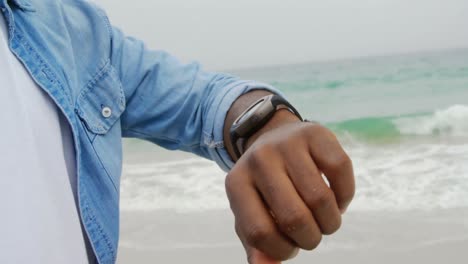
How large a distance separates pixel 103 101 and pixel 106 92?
0.06 ft

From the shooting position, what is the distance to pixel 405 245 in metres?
3.11

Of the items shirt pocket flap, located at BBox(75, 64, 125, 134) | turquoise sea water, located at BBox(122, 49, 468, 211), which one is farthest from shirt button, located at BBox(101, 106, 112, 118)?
turquoise sea water, located at BBox(122, 49, 468, 211)

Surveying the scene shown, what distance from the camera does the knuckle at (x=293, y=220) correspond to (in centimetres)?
57

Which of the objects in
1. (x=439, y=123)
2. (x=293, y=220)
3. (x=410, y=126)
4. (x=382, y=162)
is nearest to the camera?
(x=293, y=220)

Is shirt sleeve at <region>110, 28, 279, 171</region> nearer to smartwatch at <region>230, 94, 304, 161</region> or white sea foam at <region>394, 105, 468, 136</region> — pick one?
smartwatch at <region>230, 94, 304, 161</region>

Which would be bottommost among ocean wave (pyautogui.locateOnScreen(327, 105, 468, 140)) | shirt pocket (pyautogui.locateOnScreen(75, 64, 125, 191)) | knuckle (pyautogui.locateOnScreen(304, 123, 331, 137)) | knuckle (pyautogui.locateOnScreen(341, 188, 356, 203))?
ocean wave (pyautogui.locateOnScreen(327, 105, 468, 140))

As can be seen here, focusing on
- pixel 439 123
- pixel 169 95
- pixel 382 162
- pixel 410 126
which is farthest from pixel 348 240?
pixel 410 126

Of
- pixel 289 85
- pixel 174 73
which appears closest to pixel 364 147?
pixel 174 73

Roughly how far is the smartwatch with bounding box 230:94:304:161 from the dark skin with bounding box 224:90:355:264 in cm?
12

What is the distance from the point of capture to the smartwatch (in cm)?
75

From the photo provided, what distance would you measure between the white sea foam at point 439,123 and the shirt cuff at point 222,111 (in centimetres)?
759

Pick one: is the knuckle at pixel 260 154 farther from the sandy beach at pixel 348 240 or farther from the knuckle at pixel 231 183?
the sandy beach at pixel 348 240

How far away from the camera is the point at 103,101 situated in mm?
896

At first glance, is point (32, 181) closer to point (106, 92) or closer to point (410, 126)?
point (106, 92)
